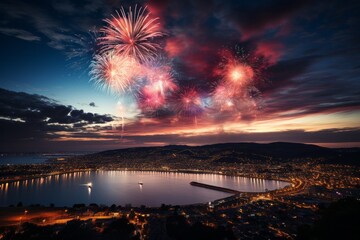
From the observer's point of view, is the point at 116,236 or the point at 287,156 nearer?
the point at 116,236

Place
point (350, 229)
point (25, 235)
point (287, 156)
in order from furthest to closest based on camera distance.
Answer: point (287, 156)
point (25, 235)
point (350, 229)

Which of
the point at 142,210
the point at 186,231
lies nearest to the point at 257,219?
the point at 186,231

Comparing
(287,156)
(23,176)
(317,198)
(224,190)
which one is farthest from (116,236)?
(287,156)

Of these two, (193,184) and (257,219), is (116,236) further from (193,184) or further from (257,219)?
(193,184)

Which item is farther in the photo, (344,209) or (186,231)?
(186,231)

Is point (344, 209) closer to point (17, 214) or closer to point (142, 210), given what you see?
point (142, 210)

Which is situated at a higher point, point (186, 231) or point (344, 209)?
point (344, 209)

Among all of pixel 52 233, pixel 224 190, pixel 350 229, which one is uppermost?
pixel 350 229

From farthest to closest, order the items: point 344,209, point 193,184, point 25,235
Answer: point 193,184
point 25,235
point 344,209

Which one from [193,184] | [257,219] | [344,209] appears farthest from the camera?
[193,184]
